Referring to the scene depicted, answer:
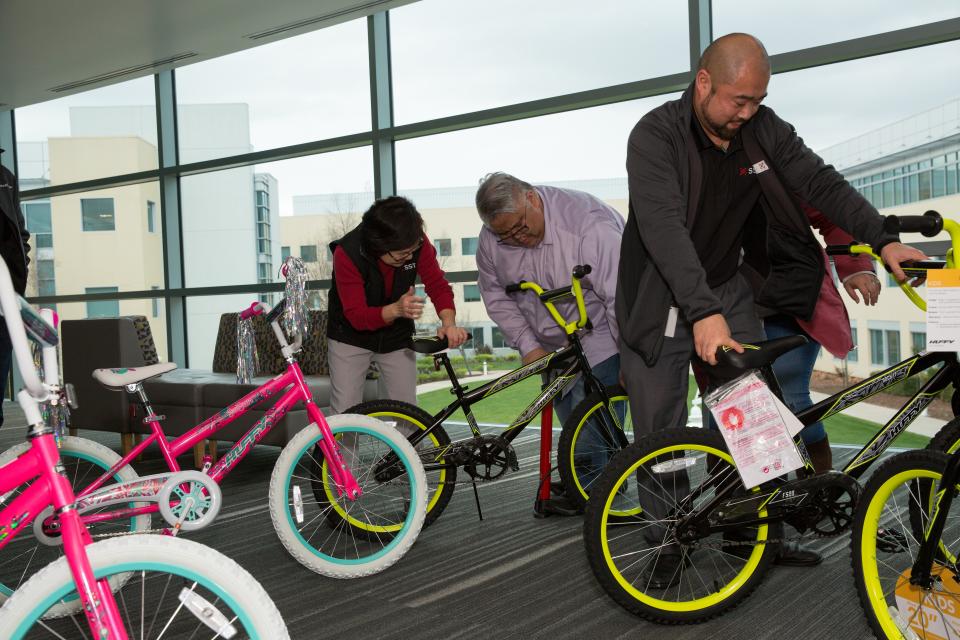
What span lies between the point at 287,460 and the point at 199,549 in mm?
1297

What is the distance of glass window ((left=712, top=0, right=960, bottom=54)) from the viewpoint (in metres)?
3.94

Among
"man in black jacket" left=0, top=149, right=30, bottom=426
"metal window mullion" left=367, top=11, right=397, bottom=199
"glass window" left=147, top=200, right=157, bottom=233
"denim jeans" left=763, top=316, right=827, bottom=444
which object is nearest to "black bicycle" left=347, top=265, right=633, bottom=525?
"denim jeans" left=763, top=316, right=827, bottom=444

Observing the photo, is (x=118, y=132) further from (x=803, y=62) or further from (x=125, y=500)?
(x=125, y=500)

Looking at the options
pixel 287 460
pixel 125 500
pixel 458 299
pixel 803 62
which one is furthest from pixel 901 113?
pixel 125 500

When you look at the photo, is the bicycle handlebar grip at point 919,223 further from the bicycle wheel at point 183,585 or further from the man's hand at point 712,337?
the bicycle wheel at point 183,585

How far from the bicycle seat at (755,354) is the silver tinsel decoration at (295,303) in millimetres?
1354

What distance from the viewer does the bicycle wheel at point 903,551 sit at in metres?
1.59

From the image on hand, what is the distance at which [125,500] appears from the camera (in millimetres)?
1908

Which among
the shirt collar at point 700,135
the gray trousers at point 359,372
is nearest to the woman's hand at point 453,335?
the gray trousers at point 359,372

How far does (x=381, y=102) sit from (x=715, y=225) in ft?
13.0

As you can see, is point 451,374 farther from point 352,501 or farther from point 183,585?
point 183,585

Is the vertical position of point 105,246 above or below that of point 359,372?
above

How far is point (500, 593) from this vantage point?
7.68 feet

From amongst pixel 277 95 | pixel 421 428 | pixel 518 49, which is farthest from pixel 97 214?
pixel 421 428
